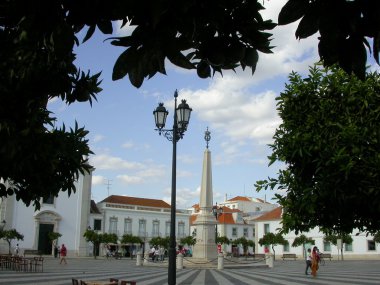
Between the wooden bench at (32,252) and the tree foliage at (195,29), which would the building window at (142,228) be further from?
the tree foliage at (195,29)

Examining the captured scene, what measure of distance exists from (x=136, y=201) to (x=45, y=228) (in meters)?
21.5

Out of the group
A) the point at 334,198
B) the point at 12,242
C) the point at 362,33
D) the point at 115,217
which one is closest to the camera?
the point at 362,33

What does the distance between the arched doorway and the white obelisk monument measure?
2037 cm

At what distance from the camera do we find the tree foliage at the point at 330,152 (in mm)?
6828

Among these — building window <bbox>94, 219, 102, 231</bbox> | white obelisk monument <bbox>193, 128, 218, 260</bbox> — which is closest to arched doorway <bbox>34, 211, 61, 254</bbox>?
building window <bbox>94, 219, 102, 231</bbox>

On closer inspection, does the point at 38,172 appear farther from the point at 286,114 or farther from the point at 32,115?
the point at 286,114

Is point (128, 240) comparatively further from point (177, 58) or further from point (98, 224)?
point (177, 58)

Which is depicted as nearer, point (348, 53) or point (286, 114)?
point (348, 53)

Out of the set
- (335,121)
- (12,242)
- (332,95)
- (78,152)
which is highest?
(332,95)

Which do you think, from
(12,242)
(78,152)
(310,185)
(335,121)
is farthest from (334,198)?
(12,242)

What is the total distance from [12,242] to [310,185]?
125ft

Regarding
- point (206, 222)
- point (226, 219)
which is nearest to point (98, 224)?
point (226, 219)

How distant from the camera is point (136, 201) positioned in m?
63.2

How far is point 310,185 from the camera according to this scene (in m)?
7.45
